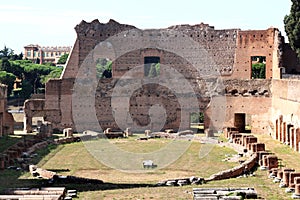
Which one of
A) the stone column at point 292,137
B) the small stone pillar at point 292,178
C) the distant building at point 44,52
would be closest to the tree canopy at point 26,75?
the stone column at point 292,137

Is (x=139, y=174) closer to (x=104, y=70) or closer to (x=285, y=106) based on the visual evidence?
(x=285, y=106)

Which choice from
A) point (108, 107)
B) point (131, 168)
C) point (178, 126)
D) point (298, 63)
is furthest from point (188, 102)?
point (131, 168)

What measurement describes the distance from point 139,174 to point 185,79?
2106cm

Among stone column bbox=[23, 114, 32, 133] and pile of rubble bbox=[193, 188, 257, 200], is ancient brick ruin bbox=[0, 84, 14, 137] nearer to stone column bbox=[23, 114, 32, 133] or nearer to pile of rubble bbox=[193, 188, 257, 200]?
stone column bbox=[23, 114, 32, 133]

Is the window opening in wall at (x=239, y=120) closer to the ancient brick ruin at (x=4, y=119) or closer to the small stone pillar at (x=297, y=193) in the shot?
the ancient brick ruin at (x=4, y=119)

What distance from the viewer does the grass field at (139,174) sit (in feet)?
58.6

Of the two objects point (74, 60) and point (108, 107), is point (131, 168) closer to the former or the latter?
point (108, 107)

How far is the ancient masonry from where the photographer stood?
3697 cm

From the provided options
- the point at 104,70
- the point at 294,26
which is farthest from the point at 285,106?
the point at 104,70

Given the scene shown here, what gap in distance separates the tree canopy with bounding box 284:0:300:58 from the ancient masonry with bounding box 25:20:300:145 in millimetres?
1380

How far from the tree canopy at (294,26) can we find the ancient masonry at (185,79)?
138cm

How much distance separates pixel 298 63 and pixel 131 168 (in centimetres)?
2073

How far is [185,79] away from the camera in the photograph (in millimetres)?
42594

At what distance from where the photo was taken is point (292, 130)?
2794 centimetres
